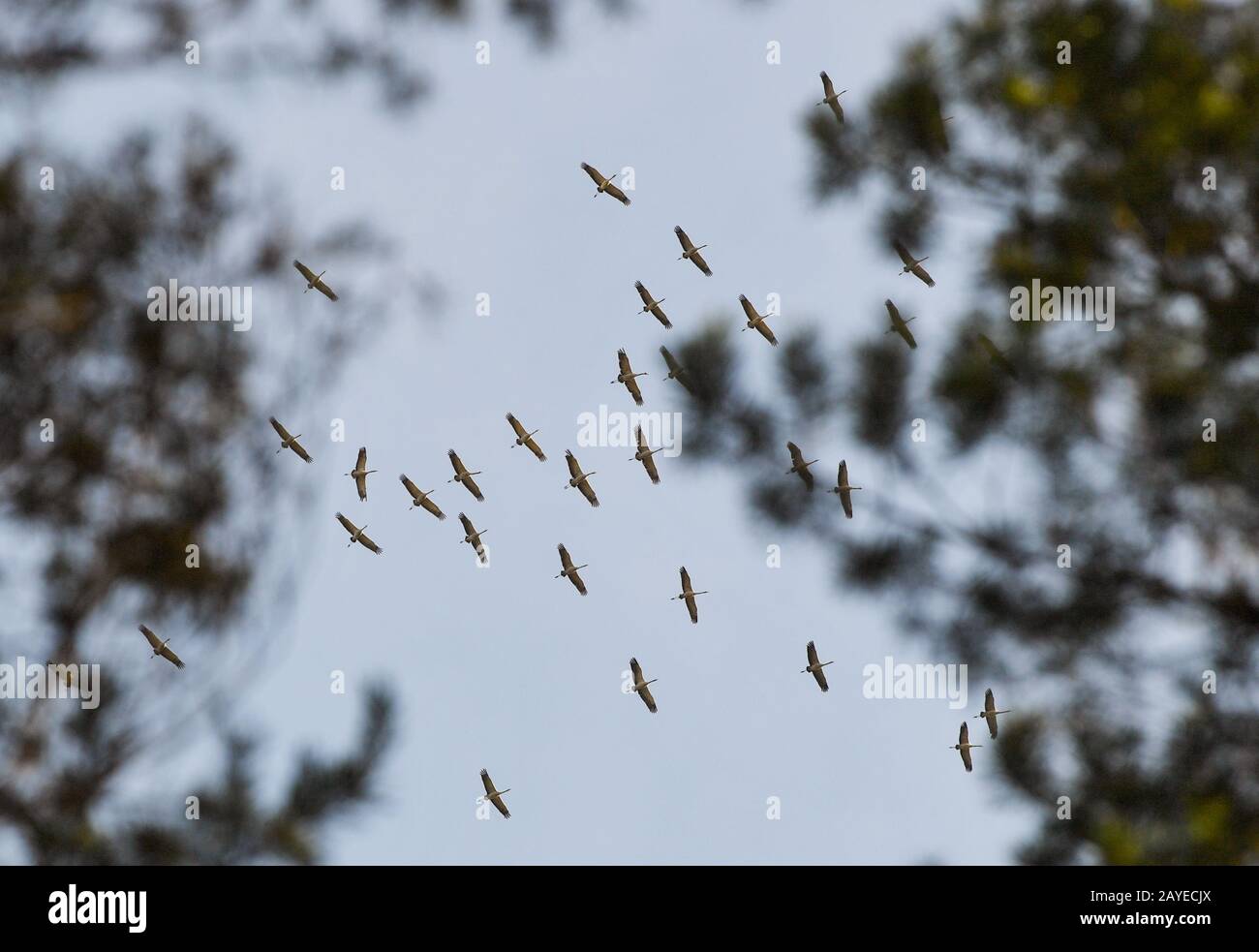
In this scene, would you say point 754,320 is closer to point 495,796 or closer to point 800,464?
point 800,464

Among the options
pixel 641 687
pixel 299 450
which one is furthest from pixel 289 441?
pixel 641 687

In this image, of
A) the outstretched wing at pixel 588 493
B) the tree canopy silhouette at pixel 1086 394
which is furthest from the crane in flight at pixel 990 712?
the outstretched wing at pixel 588 493

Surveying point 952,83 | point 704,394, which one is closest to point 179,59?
point 704,394

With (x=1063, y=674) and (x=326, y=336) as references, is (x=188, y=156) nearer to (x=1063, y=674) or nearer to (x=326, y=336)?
(x=326, y=336)

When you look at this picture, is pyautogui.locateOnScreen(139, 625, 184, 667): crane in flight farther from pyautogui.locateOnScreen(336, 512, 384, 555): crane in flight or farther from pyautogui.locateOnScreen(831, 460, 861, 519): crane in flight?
pyautogui.locateOnScreen(831, 460, 861, 519): crane in flight

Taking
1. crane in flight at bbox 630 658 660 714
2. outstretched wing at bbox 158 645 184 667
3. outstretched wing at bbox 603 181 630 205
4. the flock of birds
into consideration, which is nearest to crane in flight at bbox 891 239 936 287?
the flock of birds

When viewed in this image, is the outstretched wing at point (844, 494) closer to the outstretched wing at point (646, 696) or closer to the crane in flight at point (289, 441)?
Result: the outstretched wing at point (646, 696)
